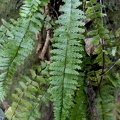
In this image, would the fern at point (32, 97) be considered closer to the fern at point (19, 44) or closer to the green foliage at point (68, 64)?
the green foliage at point (68, 64)

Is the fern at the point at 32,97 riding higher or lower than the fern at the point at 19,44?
lower

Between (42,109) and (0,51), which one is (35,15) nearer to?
(0,51)

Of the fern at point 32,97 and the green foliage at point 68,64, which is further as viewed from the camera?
the fern at point 32,97

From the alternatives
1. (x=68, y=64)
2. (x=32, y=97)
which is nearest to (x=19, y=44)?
(x=68, y=64)

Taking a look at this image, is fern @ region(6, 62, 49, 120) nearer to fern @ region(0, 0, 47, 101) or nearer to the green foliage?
the green foliage

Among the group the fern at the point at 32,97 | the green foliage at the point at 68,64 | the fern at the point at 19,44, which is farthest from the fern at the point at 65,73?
the fern at the point at 32,97

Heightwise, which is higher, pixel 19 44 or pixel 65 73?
pixel 19 44

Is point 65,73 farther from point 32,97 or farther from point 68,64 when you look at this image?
point 32,97

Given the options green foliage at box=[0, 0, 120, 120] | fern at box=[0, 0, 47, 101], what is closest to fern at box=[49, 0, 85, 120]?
green foliage at box=[0, 0, 120, 120]
